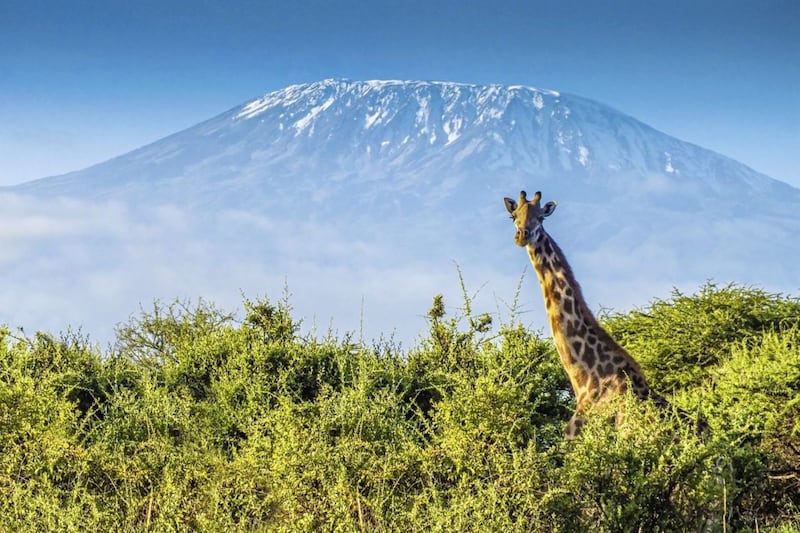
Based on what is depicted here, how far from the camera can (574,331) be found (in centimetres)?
1379

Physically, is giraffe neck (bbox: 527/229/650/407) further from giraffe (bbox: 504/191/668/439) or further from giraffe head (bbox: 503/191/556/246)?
giraffe head (bbox: 503/191/556/246)

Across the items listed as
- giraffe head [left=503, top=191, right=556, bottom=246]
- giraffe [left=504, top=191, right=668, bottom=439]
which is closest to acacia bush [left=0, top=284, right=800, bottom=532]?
giraffe [left=504, top=191, right=668, bottom=439]

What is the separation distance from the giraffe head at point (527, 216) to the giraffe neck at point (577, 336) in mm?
141

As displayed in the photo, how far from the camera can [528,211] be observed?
14039mm

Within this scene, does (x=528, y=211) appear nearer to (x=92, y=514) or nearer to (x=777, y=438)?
(x=777, y=438)

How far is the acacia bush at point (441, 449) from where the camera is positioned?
10.3 metres

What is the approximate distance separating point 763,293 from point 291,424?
10.1m

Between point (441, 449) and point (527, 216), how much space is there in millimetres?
3809

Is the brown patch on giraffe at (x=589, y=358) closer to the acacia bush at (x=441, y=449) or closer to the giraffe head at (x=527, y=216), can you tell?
the acacia bush at (x=441, y=449)

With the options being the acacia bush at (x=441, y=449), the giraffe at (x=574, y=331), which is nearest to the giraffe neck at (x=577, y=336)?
the giraffe at (x=574, y=331)

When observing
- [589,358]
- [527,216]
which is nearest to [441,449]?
[589,358]

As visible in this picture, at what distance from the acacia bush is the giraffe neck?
0.70m

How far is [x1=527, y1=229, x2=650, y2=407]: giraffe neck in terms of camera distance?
1341 cm

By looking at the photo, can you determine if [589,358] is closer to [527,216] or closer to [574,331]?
[574,331]
